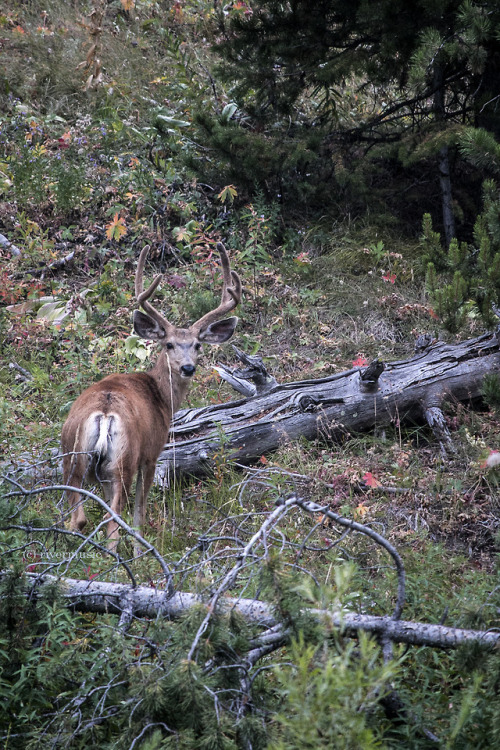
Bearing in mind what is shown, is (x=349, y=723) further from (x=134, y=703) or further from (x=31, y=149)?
(x=31, y=149)

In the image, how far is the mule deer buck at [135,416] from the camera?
15.5ft

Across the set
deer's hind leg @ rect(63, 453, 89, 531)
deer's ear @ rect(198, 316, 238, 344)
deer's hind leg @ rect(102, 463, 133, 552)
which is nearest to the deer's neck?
deer's ear @ rect(198, 316, 238, 344)

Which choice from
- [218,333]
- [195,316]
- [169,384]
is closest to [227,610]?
[169,384]

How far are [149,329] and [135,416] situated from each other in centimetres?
128

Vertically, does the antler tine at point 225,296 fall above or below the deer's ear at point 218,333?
above

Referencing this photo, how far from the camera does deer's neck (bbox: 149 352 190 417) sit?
6.03 metres

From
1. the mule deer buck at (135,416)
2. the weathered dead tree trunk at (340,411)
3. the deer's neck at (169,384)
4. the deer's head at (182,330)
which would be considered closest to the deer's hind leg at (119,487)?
the mule deer buck at (135,416)

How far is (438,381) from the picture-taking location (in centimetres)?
595

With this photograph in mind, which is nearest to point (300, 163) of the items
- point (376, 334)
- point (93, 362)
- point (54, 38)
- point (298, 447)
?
point (376, 334)

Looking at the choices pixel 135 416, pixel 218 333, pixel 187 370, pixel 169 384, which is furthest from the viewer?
pixel 218 333

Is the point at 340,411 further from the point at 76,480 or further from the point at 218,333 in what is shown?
the point at 76,480

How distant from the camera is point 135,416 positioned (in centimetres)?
509

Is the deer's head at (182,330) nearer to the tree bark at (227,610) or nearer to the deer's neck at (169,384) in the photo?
the deer's neck at (169,384)

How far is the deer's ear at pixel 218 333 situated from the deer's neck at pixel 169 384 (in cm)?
42
